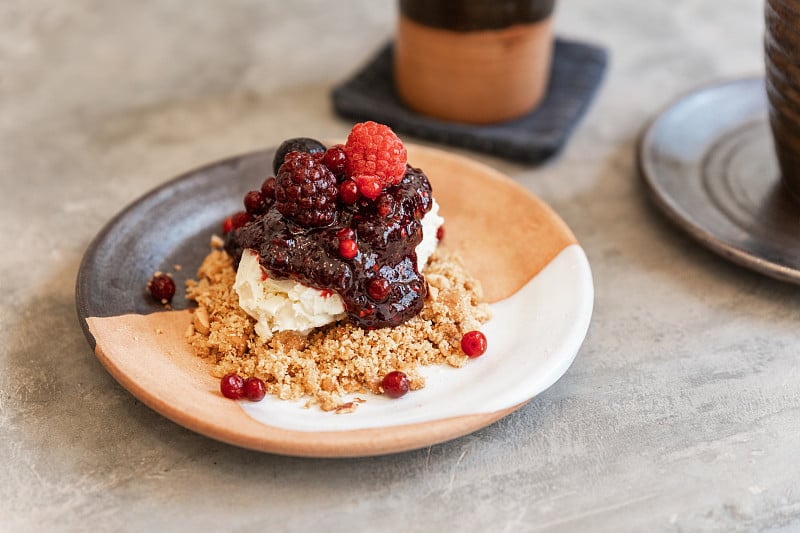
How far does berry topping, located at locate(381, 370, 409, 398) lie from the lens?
56.5 inches

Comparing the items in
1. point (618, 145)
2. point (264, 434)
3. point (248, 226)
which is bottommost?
point (618, 145)

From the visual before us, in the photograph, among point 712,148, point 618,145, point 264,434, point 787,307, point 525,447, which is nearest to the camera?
point 264,434

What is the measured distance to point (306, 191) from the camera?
1.47 m

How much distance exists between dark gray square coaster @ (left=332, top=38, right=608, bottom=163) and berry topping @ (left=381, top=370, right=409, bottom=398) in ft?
3.63

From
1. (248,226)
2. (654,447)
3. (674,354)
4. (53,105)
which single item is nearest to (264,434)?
(248,226)

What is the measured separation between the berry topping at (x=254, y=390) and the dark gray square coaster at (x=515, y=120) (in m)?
1.23

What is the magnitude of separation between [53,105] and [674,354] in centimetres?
214

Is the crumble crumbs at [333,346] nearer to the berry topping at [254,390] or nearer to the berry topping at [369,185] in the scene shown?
the berry topping at [254,390]

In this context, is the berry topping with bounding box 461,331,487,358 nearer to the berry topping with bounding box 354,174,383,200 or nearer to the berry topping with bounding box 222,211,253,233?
the berry topping with bounding box 354,174,383,200

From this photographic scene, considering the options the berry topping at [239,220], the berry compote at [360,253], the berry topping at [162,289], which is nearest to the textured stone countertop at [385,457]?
the berry topping at [162,289]

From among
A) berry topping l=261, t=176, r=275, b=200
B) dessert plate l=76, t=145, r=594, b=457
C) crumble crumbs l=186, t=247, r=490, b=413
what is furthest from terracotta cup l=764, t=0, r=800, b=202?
berry topping l=261, t=176, r=275, b=200

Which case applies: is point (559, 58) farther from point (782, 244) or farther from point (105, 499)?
point (105, 499)

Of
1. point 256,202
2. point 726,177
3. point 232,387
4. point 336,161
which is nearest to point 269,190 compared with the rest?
point 256,202

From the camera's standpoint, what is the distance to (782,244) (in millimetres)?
1846
